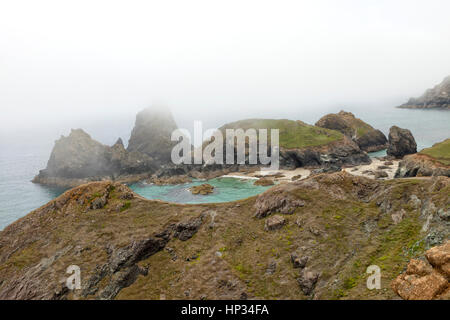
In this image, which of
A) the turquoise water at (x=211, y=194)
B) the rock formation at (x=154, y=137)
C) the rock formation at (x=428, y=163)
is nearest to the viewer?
the rock formation at (x=428, y=163)

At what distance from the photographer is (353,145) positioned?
Answer: 5049 inches

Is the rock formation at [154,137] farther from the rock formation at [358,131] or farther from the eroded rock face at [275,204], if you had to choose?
the eroded rock face at [275,204]

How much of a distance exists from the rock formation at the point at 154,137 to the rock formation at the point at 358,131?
9849 cm

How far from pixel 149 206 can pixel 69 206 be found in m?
11.1

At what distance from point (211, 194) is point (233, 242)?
7011 cm

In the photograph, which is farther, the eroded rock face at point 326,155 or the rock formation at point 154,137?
the rock formation at point 154,137

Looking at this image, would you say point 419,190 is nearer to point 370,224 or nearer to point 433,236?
point 370,224

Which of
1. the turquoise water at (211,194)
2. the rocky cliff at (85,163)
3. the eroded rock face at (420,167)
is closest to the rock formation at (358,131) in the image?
the eroded rock face at (420,167)

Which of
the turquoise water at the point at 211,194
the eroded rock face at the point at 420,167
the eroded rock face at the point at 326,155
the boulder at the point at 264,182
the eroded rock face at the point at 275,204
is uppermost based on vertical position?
the eroded rock face at the point at 275,204

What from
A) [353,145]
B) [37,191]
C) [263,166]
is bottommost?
[37,191]

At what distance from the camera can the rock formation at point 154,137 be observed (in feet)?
543

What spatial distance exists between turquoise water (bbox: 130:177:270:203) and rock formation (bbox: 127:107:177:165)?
40.0m

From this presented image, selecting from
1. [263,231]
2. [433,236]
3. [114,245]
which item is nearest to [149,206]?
[114,245]

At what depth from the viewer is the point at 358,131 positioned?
156m
